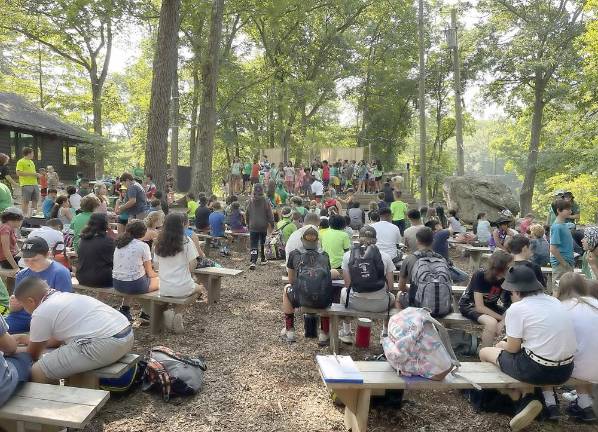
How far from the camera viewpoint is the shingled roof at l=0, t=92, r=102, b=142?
810 inches

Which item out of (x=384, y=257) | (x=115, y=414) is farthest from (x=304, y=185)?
(x=115, y=414)

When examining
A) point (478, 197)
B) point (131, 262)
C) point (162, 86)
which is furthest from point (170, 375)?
point (478, 197)

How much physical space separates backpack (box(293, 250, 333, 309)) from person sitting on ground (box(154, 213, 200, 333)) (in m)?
1.52

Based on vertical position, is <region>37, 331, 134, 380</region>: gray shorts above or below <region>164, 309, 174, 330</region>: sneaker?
above

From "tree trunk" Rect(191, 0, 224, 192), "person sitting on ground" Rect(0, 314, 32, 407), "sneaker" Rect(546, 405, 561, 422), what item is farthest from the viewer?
"tree trunk" Rect(191, 0, 224, 192)

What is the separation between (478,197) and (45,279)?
16.8m

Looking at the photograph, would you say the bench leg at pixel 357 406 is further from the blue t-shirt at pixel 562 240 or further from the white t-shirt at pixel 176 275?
the blue t-shirt at pixel 562 240

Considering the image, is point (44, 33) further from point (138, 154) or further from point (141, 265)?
point (141, 265)

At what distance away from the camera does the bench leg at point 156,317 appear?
5.71 meters

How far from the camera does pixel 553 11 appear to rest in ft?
71.4

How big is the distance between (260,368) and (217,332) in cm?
129

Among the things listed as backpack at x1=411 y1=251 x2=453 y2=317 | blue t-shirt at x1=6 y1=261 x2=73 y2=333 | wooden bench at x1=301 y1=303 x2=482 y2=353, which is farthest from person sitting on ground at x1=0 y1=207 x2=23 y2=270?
backpack at x1=411 y1=251 x2=453 y2=317

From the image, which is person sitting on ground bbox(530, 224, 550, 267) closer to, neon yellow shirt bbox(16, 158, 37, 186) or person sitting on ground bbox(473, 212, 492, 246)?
person sitting on ground bbox(473, 212, 492, 246)

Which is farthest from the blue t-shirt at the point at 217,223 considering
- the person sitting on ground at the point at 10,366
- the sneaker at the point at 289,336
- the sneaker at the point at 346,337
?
the person sitting on ground at the point at 10,366
